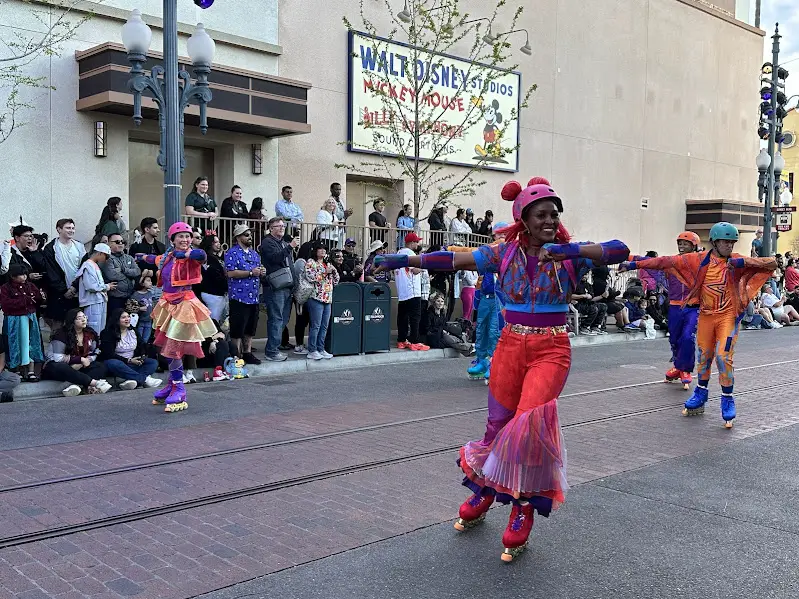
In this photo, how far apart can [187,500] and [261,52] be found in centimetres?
1403

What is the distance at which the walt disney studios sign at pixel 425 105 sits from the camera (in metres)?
19.8

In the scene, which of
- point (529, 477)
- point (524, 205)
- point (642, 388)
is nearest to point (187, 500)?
point (529, 477)

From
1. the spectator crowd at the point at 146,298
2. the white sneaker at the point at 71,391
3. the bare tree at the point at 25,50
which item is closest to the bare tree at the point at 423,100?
the spectator crowd at the point at 146,298

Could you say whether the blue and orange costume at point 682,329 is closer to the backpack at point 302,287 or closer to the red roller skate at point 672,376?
the red roller skate at point 672,376

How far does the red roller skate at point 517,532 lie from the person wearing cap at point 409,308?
10.4 m

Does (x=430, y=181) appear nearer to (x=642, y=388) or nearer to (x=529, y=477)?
(x=642, y=388)

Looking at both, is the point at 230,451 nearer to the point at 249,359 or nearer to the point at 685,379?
the point at 249,359

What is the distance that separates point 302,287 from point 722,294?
6.62 meters

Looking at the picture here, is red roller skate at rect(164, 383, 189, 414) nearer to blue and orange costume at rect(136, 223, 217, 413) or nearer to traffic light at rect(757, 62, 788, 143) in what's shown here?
blue and orange costume at rect(136, 223, 217, 413)

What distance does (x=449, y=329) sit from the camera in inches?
625

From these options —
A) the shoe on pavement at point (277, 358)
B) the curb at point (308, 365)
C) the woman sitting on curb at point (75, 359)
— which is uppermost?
the woman sitting on curb at point (75, 359)

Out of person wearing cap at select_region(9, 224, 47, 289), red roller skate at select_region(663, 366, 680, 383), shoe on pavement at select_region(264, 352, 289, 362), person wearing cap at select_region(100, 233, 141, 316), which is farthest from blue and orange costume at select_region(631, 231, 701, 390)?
person wearing cap at select_region(9, 224, 47, 289)

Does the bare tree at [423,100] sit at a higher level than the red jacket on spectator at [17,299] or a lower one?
higher

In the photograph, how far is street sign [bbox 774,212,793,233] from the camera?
2561cm
